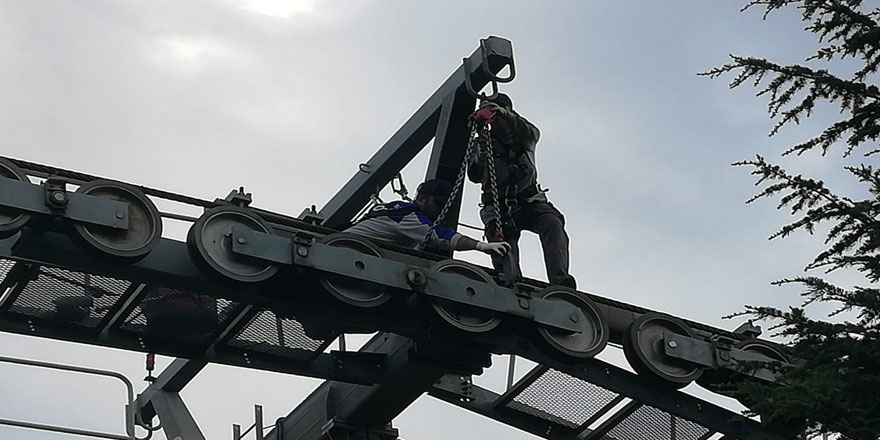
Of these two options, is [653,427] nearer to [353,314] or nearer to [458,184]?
[458,184]

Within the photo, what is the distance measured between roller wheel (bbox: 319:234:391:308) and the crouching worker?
916 millimetres

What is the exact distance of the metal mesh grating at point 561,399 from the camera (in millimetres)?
13094

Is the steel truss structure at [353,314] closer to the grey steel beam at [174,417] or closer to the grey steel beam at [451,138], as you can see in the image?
the grey steel beam at [451,138]

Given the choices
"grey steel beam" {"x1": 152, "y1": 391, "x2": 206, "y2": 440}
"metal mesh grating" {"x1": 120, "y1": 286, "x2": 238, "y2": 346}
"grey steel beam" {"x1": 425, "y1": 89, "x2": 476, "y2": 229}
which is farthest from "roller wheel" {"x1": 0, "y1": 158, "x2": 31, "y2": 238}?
"grey steel beam" {"x1": 152, "y1": 391, "x2": 206, "y2": 440}

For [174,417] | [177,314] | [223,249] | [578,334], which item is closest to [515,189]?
[578,334]

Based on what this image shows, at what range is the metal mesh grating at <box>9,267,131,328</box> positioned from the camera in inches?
442

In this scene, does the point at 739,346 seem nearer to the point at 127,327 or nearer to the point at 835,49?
the point at 835,49

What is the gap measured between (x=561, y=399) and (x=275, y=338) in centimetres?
249

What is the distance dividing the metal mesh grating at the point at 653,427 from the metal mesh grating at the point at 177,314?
11.8 feet

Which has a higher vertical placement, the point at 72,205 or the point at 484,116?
the point at 484,116

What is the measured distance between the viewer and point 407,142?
575 inches

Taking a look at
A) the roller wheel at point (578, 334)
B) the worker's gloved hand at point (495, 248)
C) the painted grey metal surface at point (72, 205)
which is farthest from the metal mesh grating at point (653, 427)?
the painted grey metal surface at point (72, 205)

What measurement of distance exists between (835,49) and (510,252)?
10.2 feet

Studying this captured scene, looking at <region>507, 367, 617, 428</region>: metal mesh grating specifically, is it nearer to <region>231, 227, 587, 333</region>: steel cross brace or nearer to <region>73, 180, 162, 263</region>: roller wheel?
<region>231, 227, 587, 333</region>: steel cross brace
